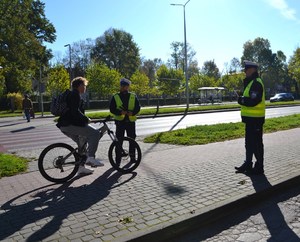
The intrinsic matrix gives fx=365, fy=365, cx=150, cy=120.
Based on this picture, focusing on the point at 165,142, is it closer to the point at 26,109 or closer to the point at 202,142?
the point at 202,142

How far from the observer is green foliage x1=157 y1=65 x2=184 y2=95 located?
71.2m

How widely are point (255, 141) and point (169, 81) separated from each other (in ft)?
214

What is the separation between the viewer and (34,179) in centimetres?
658

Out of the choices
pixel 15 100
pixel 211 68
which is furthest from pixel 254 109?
pixel 211 68

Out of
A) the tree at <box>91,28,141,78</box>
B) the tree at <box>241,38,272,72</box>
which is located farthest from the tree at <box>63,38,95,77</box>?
the tree at <box>241,38,272,72</box>

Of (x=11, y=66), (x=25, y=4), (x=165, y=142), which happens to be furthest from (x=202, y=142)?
(x=25, y=4)

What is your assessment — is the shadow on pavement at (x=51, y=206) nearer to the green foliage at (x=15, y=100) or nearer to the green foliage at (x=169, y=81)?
the green foliage at (x=15, y=100)

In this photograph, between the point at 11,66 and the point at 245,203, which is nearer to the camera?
the point at 245,203

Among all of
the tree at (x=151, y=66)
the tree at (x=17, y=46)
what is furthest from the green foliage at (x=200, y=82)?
the tree at (x=17, y=46)

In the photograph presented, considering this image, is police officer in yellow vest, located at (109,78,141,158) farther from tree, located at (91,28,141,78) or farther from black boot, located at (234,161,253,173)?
tree, located at (91,28,141,78)

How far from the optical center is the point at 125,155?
718cm

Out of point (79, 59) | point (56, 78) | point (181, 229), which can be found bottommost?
point (181, 229)

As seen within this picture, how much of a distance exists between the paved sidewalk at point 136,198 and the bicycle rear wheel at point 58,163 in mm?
172

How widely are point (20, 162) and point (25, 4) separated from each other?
156ft
